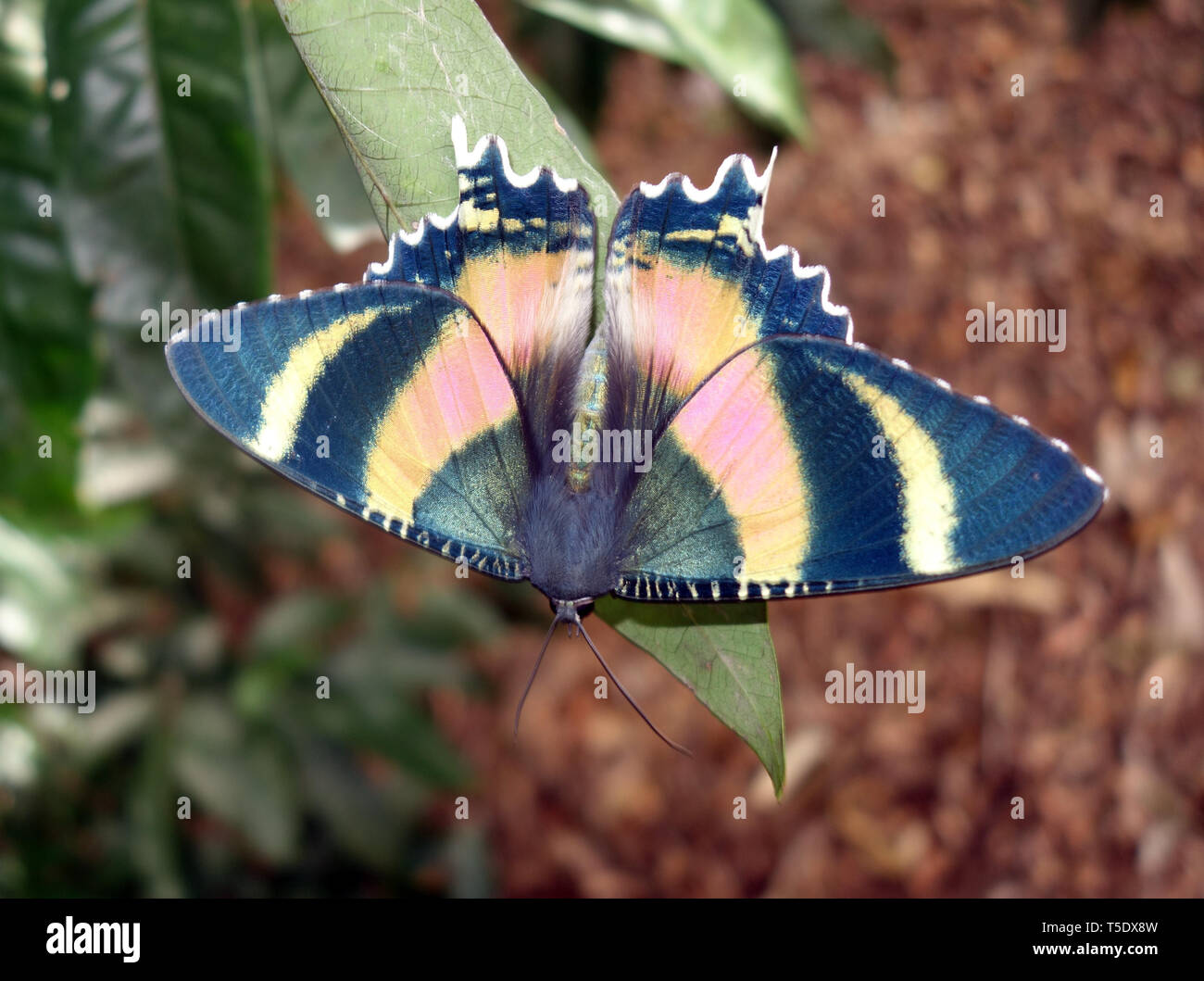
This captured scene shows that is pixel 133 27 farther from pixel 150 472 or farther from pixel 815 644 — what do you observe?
pixel 815 644

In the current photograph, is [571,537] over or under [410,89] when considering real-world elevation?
under

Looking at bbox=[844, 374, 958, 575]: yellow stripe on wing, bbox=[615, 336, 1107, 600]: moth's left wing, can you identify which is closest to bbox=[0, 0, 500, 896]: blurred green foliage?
bbox=[615, 336, 1107, 600]: moth's left wing

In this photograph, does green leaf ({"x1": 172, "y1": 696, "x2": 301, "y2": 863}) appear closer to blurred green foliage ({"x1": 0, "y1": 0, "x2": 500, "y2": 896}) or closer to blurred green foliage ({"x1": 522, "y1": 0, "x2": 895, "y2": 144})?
blurred green foliage ({"x1": 0, "y1": 0, "x2": 500, "y2": 896})

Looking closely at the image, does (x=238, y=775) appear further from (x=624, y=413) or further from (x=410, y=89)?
(x=410, y=89)

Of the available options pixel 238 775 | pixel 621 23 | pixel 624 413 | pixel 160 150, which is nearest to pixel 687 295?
pixel 624 413

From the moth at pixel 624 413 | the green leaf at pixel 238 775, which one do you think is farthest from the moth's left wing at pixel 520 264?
the green leaf at pixel 238 775
